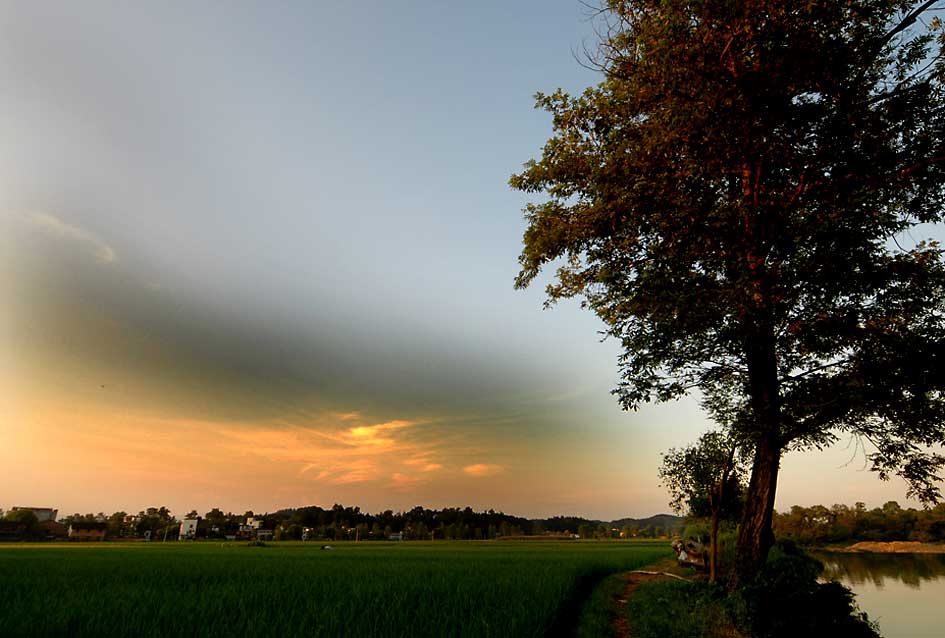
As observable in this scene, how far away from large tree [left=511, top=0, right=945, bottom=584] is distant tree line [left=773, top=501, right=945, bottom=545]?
79.6 metres

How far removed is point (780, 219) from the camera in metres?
11.8

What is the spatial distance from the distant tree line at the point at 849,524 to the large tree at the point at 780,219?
79623mm

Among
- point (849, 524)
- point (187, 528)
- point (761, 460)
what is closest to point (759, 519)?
point (761, 460)

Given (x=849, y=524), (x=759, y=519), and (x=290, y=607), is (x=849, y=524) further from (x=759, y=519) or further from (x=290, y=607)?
(x=290, y=607)

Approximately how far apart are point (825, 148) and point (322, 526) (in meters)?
159

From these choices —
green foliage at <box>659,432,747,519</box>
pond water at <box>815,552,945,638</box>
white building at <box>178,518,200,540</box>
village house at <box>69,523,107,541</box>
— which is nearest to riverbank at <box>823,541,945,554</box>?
pond water at <box>815,552,945,638</box>

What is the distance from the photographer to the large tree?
1063 centimetres

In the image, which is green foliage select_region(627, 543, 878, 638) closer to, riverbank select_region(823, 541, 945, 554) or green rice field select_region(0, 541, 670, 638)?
green rice field select_region(0, 541, 670, 638)

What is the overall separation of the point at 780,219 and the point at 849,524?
→ 99.0 metres

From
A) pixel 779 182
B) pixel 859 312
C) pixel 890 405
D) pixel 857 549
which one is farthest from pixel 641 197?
pixel 857 549

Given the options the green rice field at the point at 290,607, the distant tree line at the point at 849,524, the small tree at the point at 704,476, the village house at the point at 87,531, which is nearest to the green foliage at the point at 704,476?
the small tree at the point at 704,476

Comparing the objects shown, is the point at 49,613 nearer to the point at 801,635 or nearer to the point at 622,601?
the point at 801,635

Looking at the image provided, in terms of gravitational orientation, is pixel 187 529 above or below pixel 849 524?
below

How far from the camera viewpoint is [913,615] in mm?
17891
